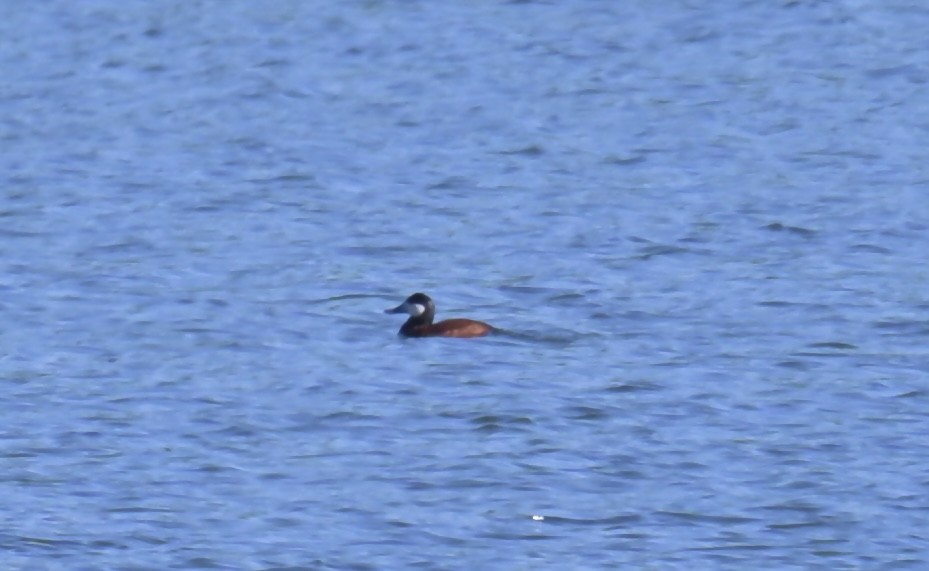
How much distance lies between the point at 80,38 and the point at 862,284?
11.6m

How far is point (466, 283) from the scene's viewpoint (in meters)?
14.8

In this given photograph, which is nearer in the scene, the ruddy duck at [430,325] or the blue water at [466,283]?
the blue water at [466,283]

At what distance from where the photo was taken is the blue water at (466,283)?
972 centimetres

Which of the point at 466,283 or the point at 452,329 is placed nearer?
the point at 452,329

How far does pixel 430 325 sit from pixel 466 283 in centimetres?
149

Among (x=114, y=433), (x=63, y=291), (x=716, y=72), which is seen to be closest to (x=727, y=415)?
(x=114, y=433)

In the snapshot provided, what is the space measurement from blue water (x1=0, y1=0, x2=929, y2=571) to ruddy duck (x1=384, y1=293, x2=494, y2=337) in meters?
0.09

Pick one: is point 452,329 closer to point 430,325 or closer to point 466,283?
point 430,325

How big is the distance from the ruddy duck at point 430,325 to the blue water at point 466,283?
0.30 ft

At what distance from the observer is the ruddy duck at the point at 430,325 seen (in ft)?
43.7

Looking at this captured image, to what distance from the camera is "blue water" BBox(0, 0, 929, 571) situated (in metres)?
9.72

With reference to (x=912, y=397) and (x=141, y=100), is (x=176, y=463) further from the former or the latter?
(x=141, y=100)

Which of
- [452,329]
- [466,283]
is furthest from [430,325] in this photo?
[466,283]

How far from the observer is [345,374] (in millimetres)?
12367
